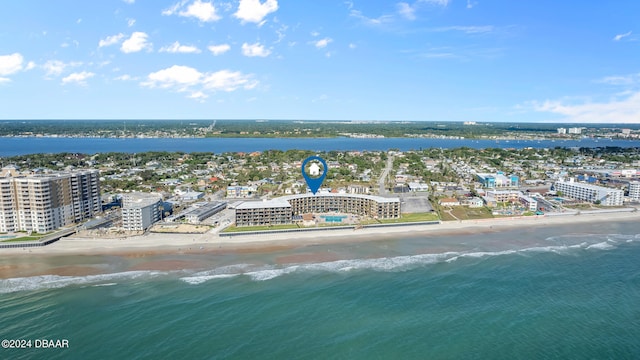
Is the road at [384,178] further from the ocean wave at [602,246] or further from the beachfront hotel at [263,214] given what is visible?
the ocean wave at [602,246]

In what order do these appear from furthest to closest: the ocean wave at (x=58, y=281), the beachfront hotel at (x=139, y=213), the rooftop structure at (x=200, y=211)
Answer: the rooftop structure at (x=200, y=211) < the beachfront hotel at (x=139, y=213) < the ocean wave at (x=58, y=281)

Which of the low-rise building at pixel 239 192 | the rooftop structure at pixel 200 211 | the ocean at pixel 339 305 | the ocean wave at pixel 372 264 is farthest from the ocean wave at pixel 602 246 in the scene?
the low-rise building at pixel 239 192

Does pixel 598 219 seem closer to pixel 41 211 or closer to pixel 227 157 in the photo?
pixel 41 211

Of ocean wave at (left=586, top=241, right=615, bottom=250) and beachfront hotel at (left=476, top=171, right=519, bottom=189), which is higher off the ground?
beachfront hotel at (left=476, top=171, right=519, bottom=189)

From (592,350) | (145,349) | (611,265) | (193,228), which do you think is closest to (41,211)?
(193,228)

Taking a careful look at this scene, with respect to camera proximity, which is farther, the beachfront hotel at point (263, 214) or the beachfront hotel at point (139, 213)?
the beachfront hotel at point (263, 214)

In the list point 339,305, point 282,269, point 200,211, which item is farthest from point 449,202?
point 339,305

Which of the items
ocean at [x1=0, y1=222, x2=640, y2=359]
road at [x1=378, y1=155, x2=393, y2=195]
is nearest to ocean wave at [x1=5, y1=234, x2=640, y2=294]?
ocean at [x1=0, y1=222, x2=640, y2=359]

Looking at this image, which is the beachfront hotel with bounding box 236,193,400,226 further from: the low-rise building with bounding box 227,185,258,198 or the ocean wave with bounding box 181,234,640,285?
the low-rise building with bounding box 227,185,258,198
